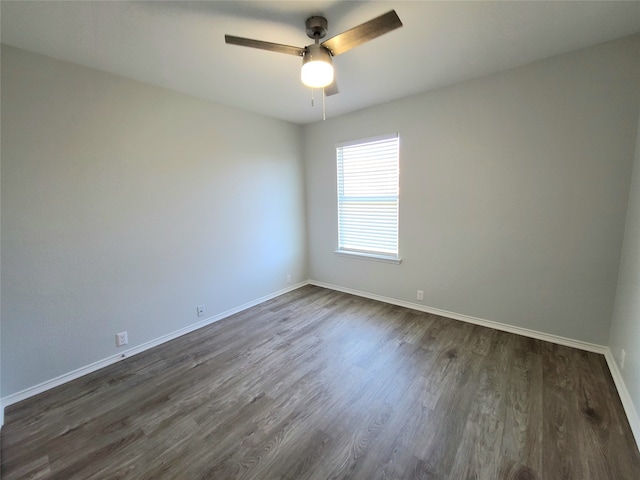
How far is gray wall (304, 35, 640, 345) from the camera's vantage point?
2182 mm

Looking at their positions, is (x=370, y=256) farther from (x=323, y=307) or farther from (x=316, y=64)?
(x=316, y=64)

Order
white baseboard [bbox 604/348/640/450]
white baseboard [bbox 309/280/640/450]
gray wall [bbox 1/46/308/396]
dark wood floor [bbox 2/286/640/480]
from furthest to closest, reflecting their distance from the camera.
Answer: gray wall [bbox 1/46/308/396] → white baseboard [bbox 309/280/640/450] → white baseboard [bbox 604/348/640/450] → dark wood floor [bbox 2/286/640/480]

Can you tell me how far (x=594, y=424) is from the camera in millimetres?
1667

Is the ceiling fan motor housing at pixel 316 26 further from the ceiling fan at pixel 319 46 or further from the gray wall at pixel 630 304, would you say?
the gray wall at pixel 630 304

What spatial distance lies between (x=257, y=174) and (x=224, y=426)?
283 cm

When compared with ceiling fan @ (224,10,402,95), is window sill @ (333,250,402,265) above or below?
below

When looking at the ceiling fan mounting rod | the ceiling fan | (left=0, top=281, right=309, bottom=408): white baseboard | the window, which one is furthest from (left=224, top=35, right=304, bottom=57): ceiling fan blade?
(left=0, top=281, right=309, bottom=408): white baseboard

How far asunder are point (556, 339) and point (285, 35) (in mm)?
3544

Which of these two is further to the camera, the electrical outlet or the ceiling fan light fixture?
the electrical outlet

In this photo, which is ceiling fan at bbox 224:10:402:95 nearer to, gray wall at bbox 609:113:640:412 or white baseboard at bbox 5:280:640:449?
gray wall at bbox 609:113:640:412

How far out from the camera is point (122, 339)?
252 centimetres

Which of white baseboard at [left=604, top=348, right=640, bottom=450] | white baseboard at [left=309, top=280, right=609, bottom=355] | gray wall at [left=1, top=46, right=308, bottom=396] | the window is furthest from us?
the window

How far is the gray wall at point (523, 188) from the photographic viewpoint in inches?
85.9

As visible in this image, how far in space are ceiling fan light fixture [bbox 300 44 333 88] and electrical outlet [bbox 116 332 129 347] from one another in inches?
108
